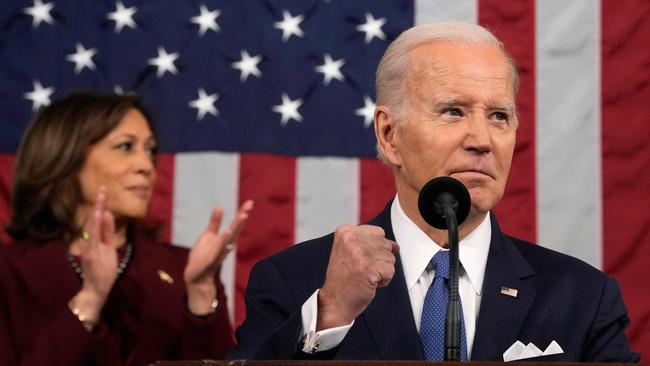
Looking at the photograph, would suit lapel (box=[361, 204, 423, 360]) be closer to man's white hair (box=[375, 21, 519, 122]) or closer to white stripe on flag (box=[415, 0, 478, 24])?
man's white hair (box=[375, 21, 519, 122])

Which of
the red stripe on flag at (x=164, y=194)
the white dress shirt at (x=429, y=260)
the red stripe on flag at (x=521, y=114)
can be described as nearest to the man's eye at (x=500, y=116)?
the white dress shirt at (x=429, y=260)

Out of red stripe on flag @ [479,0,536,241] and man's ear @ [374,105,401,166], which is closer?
man's ear @ [374,105,401,166]

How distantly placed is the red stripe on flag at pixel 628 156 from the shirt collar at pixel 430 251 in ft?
4.91

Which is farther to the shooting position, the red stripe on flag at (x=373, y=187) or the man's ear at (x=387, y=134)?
the red stripe on flag at (x=373, y=187)

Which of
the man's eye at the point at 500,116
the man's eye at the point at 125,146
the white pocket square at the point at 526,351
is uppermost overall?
the man's eye at the point at 125,146

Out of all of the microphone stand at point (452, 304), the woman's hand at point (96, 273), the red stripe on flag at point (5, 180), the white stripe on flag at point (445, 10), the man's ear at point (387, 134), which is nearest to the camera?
the microphone stand at point (452, 304)

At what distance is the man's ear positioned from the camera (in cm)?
246

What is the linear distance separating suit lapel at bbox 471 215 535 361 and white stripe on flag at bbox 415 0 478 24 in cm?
163

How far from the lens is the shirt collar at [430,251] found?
230cm

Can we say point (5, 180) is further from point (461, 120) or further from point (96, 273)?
point (461, 120)

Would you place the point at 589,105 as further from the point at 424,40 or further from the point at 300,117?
the point at 424,40

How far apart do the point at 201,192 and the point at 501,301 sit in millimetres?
1927

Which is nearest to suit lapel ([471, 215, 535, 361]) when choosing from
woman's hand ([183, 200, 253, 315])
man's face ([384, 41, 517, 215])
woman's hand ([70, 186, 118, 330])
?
man's face ([384, 41, 517, 215])

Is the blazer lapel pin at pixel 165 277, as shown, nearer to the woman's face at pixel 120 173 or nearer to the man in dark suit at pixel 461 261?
the woman's face at pixel 120 173
